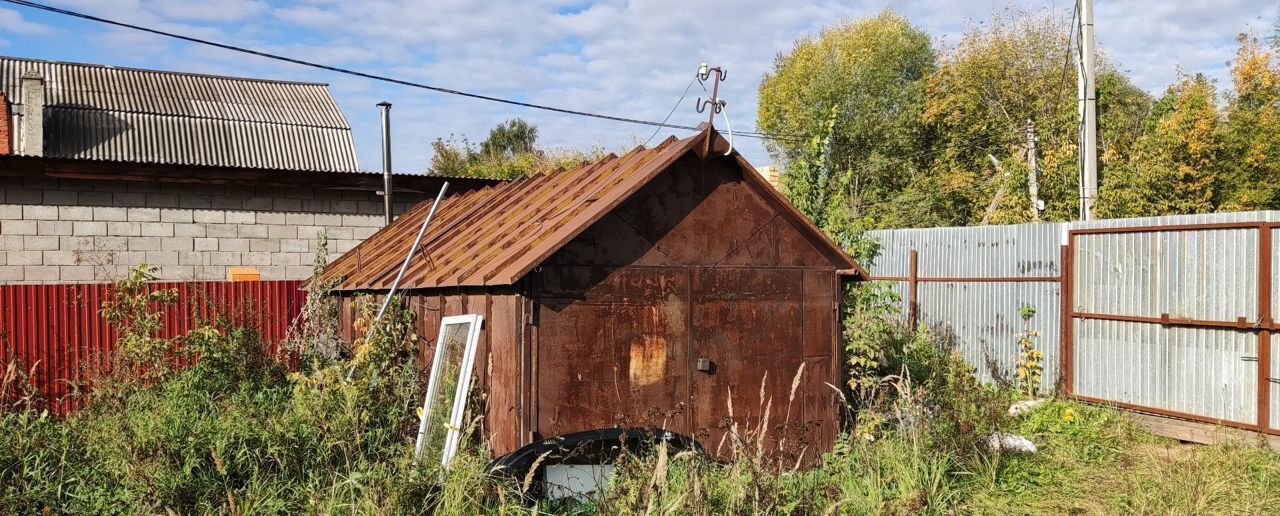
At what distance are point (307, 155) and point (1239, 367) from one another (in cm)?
3213

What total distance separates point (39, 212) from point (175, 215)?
159 cm

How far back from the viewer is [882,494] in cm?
596

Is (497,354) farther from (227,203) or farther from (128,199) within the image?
(128,199)

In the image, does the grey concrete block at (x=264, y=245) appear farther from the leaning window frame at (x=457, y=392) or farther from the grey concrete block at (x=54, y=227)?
the leaning window frame at (x=457, y=392)

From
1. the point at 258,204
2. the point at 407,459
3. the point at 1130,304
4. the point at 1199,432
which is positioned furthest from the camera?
the point at 258,204

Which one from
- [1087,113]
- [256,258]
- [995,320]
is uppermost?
[1087,113]

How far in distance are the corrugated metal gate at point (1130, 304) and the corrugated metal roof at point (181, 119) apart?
26260 mm

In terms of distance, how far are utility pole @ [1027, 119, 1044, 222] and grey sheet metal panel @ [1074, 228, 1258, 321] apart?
7679 mm

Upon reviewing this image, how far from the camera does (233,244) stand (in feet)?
44.6

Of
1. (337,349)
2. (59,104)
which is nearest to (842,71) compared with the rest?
(59,104)

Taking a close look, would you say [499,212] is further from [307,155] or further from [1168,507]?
[307,155]

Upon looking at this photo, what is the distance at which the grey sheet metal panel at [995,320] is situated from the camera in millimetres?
10644

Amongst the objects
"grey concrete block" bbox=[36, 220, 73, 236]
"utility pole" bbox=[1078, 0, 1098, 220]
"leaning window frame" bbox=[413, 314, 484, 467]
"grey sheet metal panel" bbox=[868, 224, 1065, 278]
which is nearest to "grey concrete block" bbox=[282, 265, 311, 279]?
"grey concrete block" bbox=[36, 220, 73, 236]

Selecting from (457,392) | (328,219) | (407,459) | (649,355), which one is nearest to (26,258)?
(328,219)
